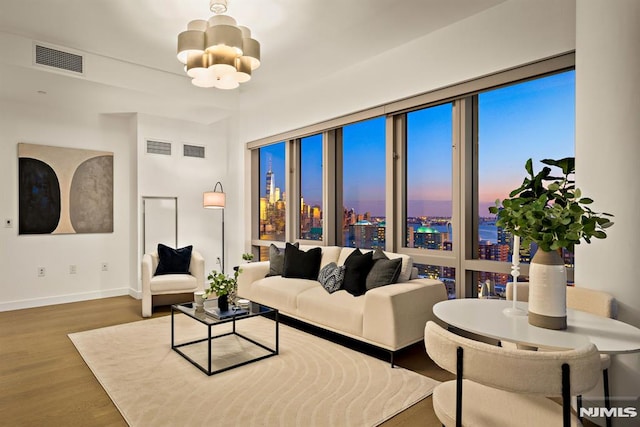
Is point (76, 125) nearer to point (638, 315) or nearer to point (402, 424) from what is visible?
point (402, 424)

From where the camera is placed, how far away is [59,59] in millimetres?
4137

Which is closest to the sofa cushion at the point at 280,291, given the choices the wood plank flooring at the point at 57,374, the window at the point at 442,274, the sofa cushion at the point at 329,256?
the sofa cushion at the point at 329,256

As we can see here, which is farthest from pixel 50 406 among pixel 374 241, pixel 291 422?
pixel 374 241

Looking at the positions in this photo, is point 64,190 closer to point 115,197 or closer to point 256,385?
point 115,197

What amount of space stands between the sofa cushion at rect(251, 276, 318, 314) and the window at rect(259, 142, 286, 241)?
1435mm

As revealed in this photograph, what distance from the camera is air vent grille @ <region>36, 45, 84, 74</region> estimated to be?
13.2 ft

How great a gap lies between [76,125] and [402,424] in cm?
555

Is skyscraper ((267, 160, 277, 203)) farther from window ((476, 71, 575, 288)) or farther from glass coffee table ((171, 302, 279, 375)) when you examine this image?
window ((476, 71, 575, 288))

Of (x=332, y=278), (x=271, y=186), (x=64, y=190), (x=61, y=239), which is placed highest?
(x=271, y=186)

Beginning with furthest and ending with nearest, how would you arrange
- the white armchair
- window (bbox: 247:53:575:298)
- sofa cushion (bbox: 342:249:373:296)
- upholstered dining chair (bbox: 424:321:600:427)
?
the white armchair → sofa cushion (bbox: 342:249:373:296) → window (bbox: 247:53:575:298) → upholstered dining chair (bbox: 424:321:600:427)

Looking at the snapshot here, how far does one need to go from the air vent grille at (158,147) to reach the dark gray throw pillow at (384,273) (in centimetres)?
384

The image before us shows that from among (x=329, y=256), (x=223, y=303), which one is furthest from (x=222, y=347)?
(x=329, y=256)

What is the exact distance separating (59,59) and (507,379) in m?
4.97

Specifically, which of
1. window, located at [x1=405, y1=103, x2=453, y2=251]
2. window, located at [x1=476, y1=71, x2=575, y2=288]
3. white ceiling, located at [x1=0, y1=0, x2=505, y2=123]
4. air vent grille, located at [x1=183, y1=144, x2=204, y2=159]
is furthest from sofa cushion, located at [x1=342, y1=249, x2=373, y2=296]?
air vent grille, located at [x1=183, y1=144, x2=204, y2=159]
